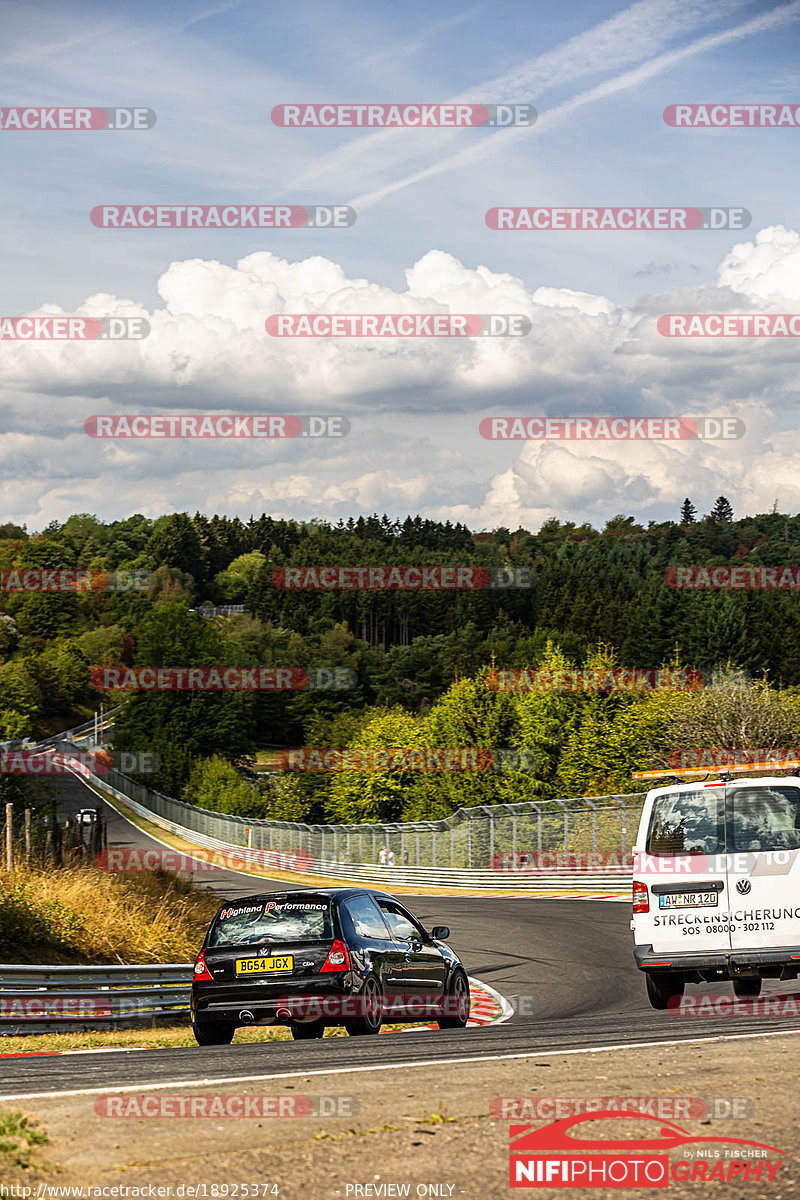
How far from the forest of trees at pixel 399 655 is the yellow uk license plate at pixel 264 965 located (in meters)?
60.5

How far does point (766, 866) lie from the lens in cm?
1139

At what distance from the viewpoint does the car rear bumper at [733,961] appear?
11266 millimetres

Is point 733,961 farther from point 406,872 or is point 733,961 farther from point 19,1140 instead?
point 406,872

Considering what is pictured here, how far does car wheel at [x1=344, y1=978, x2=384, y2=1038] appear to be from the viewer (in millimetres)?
11180

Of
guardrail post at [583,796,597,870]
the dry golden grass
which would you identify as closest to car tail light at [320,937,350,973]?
the dry golden grass

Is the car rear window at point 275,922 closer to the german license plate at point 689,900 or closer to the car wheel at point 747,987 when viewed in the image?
the german license plate at point 689,900

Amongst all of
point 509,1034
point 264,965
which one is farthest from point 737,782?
point 264,965

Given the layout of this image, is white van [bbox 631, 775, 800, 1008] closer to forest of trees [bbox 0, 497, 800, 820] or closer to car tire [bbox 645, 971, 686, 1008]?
car tire [bbox 645, 971, 686, 1008]

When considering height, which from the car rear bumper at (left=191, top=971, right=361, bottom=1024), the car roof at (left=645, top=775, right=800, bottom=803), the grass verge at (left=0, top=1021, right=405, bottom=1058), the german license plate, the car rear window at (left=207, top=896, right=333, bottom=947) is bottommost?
the grass verge at (left=0, top=1021, right=405, bottom=1058)

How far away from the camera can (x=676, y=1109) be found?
6.13 meters

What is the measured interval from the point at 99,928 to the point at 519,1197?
13400mm

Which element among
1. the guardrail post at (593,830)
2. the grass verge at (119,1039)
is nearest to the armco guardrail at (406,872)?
the guardrail post at (593,830)

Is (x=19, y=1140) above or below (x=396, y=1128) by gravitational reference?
above

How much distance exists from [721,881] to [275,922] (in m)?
4.03
